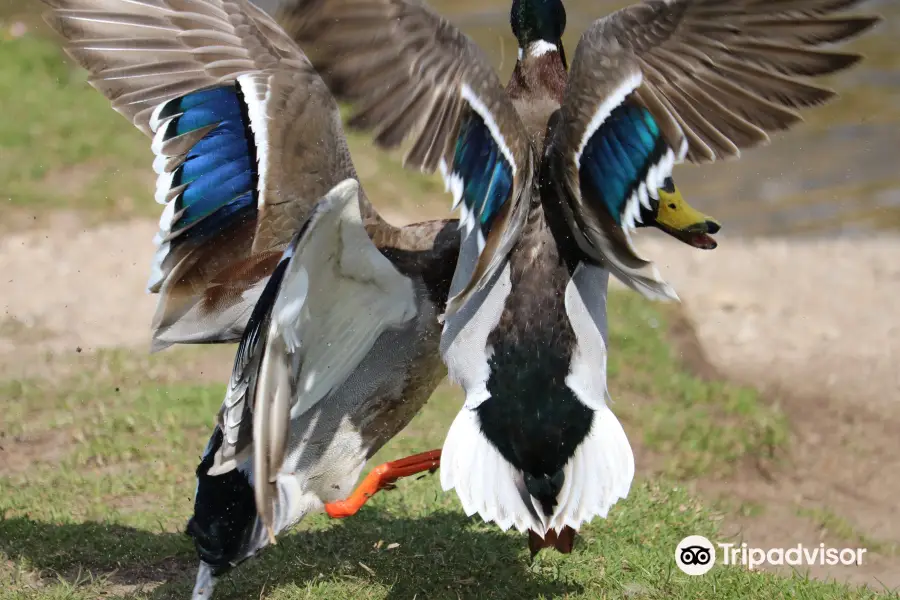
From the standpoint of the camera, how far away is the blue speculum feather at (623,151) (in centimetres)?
336

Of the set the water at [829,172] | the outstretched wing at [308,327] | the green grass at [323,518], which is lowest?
the water at [829,172]

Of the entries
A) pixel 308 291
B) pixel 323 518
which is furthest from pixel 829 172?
pixel 308 291

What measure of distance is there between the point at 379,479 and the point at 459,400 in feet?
7.32

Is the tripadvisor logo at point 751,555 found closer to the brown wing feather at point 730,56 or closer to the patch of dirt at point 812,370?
the patch of dirt at point 812,370

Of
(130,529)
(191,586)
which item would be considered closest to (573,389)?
(191,586)

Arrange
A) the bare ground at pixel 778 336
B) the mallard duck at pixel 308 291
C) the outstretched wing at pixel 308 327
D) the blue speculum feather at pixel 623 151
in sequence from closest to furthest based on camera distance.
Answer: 1. the outstretched wing at pixel 308 327
2. the blue speculum feather at pixel 623 151
3. the mallard duck at pixel 308 291
4. the bare ground at pixel 778 336

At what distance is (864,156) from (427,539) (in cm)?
746

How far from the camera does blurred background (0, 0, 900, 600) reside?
14.7 feet

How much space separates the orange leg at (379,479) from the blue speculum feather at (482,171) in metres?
1.21

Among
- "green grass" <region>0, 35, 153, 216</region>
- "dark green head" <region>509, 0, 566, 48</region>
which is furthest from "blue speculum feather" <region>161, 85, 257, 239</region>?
"green grass" <region>0, 35, 153, 216</region>

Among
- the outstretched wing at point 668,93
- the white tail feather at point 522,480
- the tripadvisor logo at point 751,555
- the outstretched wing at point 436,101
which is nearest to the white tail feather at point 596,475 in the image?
the white tail feather at point 522,480

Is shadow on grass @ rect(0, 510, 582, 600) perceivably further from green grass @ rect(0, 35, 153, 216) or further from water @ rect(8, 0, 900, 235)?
water @ rect(8, 0, 900, 235)

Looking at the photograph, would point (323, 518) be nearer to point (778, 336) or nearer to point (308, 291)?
point (308, 291)

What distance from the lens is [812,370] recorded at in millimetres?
6844
